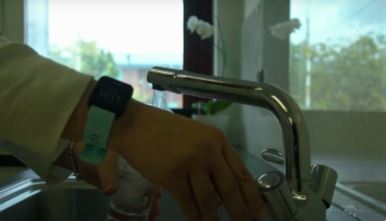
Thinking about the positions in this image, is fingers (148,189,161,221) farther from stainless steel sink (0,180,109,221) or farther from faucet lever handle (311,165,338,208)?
stainless steel sink (0,180,109,221)

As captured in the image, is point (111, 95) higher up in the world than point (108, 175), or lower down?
higher up

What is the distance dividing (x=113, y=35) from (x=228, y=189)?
2214 millimetres

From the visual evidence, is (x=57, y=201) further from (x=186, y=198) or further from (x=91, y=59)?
(x=91, y=59)

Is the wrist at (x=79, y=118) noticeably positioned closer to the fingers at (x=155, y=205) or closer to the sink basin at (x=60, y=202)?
the fingers at (x=155, y=205)

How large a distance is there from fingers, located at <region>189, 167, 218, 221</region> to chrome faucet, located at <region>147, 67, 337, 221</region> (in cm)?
5

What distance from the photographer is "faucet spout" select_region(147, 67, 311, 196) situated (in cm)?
39

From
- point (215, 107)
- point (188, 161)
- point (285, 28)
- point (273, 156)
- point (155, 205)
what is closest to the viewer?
point (188, 161)

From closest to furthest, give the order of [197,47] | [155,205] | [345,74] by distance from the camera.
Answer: [155,205] < [345,74] < [197,47]

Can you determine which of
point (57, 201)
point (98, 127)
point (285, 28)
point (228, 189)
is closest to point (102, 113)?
point (98, 127)

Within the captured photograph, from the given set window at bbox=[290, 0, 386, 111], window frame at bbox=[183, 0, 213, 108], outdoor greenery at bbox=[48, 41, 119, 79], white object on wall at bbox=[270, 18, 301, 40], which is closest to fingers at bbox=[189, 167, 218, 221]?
window at bbox=[290, 0, 386, 111]

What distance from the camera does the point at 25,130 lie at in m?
0.43

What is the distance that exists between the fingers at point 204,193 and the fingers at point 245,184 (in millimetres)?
24

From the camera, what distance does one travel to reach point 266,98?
1.35ft

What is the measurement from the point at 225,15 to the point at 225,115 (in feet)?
1.77
